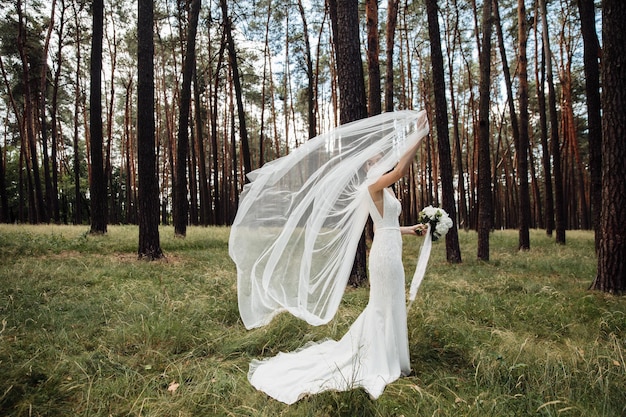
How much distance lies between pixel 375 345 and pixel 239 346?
1.59 m

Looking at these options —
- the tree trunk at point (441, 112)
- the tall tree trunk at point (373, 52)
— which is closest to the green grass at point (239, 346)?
the tree trunk at point (441, 112)

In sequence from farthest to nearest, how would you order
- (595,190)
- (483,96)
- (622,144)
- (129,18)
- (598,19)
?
(129,18), (598,19), (483,96), (595,190), (622,144)

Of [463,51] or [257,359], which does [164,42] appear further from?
[257,359]

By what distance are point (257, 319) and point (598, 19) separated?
19864 mm

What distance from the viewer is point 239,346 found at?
437cm

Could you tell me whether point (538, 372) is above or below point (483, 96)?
below

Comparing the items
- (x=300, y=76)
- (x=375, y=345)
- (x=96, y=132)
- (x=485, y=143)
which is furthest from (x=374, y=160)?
(x=300, y=76)

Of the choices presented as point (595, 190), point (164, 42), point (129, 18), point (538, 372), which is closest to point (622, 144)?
point (595, 190)

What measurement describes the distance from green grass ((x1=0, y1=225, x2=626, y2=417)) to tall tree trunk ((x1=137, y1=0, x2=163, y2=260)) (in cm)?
126

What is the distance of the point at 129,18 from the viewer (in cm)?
2084

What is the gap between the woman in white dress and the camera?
355 cm

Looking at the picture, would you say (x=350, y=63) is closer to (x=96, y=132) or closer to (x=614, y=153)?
(x=614, y=153)

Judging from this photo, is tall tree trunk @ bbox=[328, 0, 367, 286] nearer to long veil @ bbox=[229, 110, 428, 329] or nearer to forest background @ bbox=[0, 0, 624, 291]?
forest background @ bbox=[0, 0, 624, 291]

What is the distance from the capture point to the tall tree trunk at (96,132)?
1219cm
